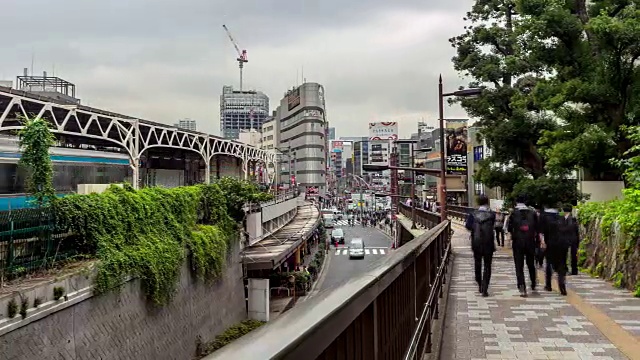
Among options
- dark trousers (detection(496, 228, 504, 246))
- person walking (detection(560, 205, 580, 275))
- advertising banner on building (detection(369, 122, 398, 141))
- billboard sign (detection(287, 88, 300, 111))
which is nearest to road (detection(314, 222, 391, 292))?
dark trousers (detection(496, 228, 504, 246))

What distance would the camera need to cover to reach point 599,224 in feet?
39.7

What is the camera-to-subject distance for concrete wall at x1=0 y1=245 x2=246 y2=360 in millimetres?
9531

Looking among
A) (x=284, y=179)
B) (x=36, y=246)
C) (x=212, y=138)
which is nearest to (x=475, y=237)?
(x=36, y=246)

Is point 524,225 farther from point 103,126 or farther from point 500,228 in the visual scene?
point 103,126

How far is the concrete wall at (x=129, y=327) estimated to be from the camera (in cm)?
953

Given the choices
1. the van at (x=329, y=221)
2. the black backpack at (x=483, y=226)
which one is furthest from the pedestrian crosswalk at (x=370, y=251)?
the black backpack at (x=483, y=226)

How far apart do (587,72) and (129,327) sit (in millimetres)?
13842

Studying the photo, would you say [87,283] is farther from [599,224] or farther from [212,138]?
[212,138]

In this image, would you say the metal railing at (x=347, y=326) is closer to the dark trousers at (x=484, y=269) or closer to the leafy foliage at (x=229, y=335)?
the dark trousers at (x=484, y=269)

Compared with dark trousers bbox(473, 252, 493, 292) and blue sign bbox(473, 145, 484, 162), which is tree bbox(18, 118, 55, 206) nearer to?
dark trousers bbox(473, 252, 493, 292)

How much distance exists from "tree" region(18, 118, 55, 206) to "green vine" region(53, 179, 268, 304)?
413mm

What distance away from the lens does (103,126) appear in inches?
1002

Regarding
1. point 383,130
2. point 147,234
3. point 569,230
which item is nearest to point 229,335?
point 147,234

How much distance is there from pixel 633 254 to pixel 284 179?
10379cm
